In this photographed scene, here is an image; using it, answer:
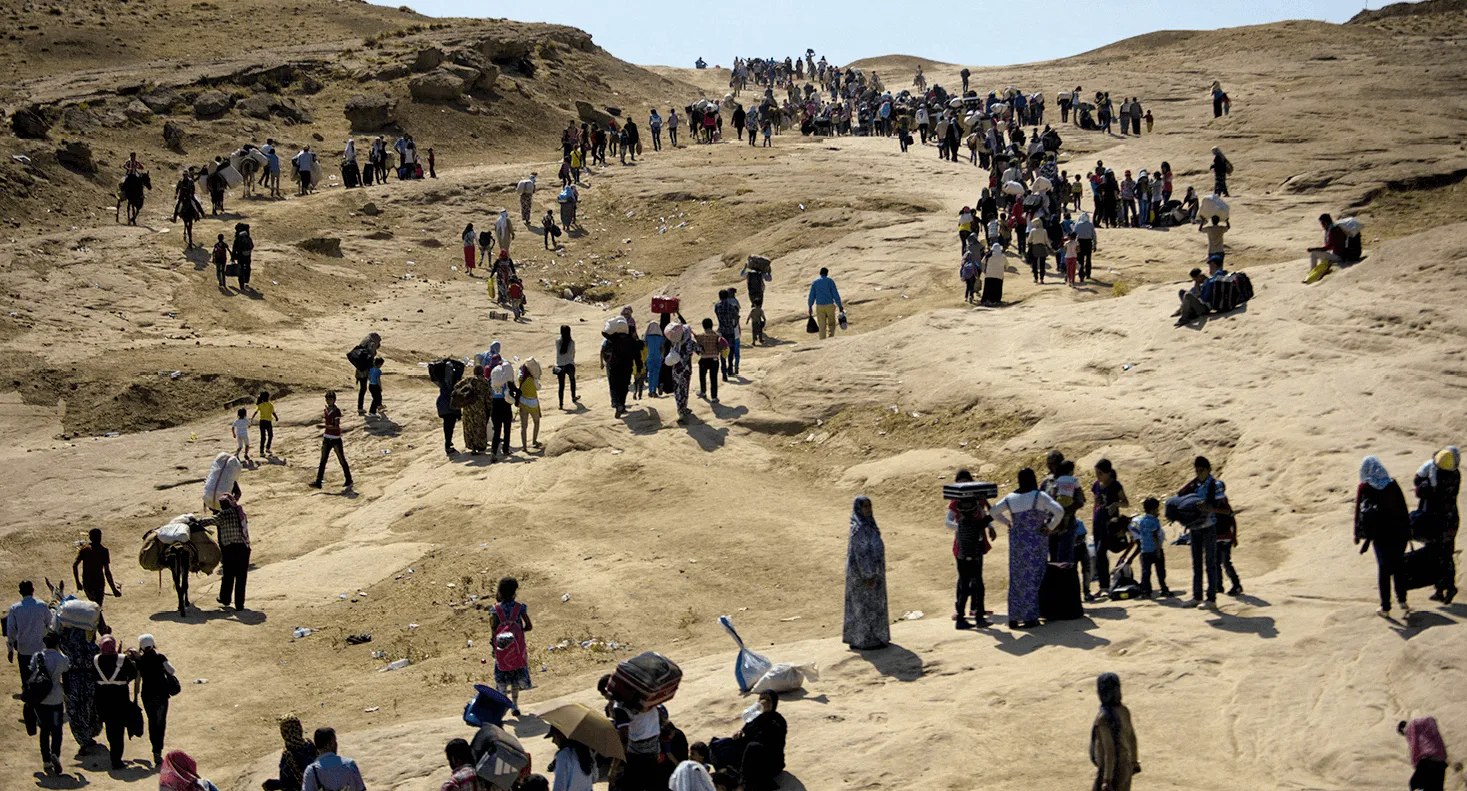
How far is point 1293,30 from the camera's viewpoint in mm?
59406

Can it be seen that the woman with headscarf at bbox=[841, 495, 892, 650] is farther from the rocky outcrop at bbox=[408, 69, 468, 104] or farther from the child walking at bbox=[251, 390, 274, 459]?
the rocky outcrop at bbox=[408, 69, 468, 104]

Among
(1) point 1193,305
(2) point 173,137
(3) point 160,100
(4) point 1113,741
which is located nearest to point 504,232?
(2) point 173,137

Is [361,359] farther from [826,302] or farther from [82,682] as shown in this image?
[82,682]

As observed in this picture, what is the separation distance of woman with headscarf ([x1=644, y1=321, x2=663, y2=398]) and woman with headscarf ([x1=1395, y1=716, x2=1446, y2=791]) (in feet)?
48.9

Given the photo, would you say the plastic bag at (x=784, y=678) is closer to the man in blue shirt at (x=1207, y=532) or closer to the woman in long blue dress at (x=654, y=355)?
the man in blue shirt at (x=1207, y=532)

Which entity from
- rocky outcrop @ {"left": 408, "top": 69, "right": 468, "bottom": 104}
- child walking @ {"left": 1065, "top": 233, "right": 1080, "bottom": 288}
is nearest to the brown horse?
rocky outcrop @ {"left": 408, "top": 69, "right": 468, "bottom": 104}

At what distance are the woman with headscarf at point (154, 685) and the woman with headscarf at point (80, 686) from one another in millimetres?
761

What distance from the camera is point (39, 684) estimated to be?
1207 centimetres

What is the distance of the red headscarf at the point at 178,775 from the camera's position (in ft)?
31.0

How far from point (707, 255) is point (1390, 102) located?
22.0 meters

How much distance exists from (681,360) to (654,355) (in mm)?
1251

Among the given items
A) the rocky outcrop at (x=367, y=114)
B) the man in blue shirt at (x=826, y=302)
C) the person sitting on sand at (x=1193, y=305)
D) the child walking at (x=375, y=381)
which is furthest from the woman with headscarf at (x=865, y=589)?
the rocky outcrop at (x=367, y=114)

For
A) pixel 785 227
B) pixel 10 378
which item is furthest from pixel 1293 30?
pixel 10 378

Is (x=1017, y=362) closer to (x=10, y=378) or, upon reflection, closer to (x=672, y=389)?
(x=672, y=389)
